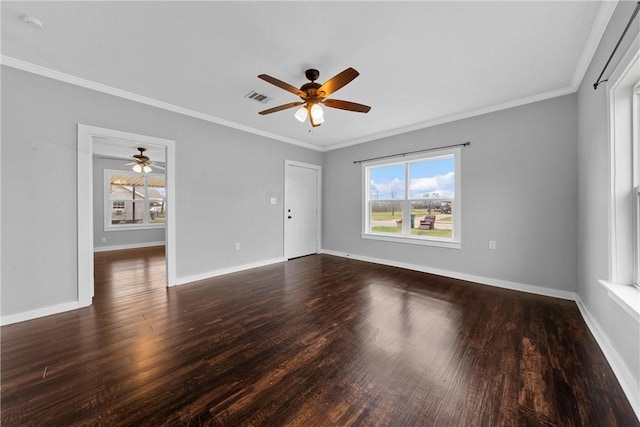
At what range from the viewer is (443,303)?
2.92 metres

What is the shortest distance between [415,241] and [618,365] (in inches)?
111

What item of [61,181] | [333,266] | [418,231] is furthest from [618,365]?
[61,181]

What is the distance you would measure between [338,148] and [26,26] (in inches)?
183

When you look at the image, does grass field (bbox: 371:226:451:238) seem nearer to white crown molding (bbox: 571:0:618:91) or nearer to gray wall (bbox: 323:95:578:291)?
gray wall (bbox: 323:95:578:291)

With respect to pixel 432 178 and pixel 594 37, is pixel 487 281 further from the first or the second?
pixel 594 37

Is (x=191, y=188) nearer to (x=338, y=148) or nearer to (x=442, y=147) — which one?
(x=338, y=148)

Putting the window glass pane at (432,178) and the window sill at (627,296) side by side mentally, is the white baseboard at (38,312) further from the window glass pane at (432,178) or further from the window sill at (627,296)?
the window glass pane at (432,178)

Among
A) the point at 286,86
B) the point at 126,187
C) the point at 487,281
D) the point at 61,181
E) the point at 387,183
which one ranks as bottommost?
the point at 487,281

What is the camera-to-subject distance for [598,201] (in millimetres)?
2193

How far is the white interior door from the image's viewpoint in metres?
5.26

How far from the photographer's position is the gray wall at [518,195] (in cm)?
305

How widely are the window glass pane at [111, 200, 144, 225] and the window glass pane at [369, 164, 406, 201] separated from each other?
22.7 ft

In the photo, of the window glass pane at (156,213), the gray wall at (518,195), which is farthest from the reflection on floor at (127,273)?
the gray wall at (518,195)

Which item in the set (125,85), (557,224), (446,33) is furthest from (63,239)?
(557,224)
